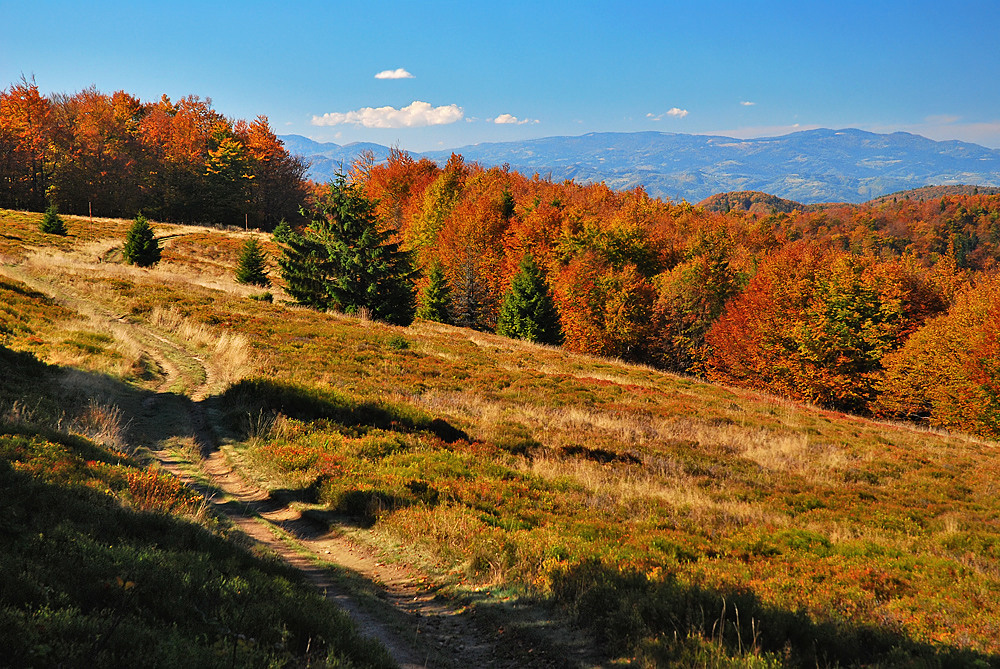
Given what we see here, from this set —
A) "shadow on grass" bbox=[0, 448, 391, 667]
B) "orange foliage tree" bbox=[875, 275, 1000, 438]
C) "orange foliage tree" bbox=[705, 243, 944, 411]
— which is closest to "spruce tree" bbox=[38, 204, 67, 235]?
"shadow on grass" bbox=[0, 448, 391, 667]

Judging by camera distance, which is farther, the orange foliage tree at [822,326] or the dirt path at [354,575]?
the orange foliage tree at [822,326]

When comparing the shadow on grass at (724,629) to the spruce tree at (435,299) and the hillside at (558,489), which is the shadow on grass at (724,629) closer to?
the hillside at (558,489)

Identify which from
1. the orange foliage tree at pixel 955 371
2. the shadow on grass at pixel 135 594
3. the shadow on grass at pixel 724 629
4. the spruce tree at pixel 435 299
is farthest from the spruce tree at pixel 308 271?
the orange foliage tree at pixel 955 371

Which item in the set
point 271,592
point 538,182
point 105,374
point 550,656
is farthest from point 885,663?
point 538,182

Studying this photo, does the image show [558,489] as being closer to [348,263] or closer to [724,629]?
[724,629]

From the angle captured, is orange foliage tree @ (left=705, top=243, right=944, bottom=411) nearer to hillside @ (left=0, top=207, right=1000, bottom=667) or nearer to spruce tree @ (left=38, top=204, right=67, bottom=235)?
hillside @ (left=0, top=207, right=1000, bottom=667)

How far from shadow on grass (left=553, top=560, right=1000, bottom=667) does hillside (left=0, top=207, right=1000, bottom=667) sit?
0.03 meters

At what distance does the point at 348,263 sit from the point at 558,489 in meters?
29.2

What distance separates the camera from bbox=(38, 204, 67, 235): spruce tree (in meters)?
50.7

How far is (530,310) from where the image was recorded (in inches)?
2270

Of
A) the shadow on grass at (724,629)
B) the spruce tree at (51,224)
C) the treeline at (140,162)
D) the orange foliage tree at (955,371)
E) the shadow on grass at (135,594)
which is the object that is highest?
the treeline at (140,162)

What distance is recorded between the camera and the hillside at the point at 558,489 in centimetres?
651

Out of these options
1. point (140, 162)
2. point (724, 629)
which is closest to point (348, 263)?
point (724, 629)

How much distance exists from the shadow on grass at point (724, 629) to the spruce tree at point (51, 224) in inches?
2468
